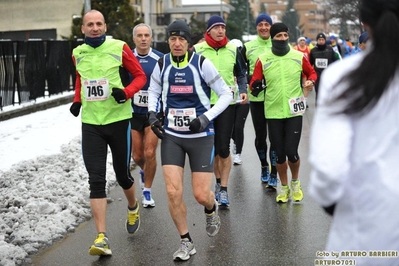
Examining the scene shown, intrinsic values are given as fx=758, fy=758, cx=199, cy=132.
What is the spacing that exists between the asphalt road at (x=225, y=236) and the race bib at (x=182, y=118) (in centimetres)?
113

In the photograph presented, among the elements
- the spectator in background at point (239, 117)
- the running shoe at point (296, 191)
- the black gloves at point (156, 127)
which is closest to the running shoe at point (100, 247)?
the black gloves at point (156, 127)

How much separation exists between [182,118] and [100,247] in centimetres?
131

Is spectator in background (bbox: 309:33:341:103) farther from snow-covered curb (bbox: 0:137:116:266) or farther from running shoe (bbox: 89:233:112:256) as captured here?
running shoe (bbox: 89:233:112:256)

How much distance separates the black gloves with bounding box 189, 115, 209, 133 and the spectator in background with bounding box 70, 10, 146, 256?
781 mm

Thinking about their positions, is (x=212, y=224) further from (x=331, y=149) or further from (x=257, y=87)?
(x=331, y=149)

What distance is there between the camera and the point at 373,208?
2.78 m

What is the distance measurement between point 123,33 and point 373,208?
32628 millimetres

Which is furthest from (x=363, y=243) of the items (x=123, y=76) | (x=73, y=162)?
(x=73, y=162)

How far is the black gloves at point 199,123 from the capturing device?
6293mm

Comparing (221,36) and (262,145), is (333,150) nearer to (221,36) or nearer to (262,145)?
(221,36)

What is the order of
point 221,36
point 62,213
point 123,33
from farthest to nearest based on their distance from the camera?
point 123,33 < point 221,36 < point 62,213

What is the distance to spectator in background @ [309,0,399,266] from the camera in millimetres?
2717

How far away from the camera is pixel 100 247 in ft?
21.4

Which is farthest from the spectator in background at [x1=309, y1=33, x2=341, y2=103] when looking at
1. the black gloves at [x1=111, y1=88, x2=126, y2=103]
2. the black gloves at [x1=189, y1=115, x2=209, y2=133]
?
the black gloves at [x1=189, y1=115, x2=209, y2=133]
